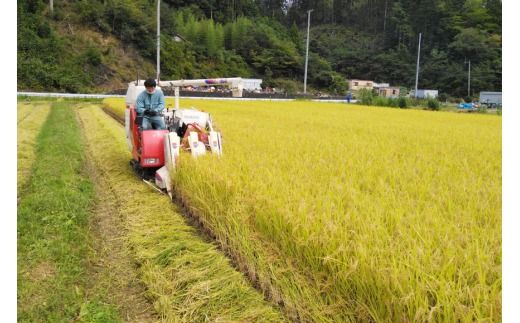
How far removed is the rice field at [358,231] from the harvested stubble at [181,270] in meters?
0.16

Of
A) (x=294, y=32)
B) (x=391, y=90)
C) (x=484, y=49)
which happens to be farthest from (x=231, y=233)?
(x=294, y=32)

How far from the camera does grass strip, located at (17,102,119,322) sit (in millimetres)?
3025

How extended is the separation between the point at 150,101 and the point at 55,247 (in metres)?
3.14

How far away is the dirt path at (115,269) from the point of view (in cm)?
312

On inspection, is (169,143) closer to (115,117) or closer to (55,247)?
(55,247)

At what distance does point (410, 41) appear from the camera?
76250 millimetres

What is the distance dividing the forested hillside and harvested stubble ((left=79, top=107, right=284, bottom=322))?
3032cm

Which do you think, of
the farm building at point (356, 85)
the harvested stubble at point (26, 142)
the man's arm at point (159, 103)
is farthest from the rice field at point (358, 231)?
the farm building at point (356, 85)

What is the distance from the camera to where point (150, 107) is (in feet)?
21.4

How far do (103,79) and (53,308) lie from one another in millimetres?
35547

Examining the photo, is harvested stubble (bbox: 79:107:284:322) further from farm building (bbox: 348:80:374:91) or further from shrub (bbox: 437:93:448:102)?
farm building (bbox: 348:80:374:91)

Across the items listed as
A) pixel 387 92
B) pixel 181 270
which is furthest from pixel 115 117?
pixel 387 92

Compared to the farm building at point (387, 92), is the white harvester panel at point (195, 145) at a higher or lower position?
lower

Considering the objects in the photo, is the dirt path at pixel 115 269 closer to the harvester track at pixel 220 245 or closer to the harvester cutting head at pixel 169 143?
the harvester track at pixel 220 245
